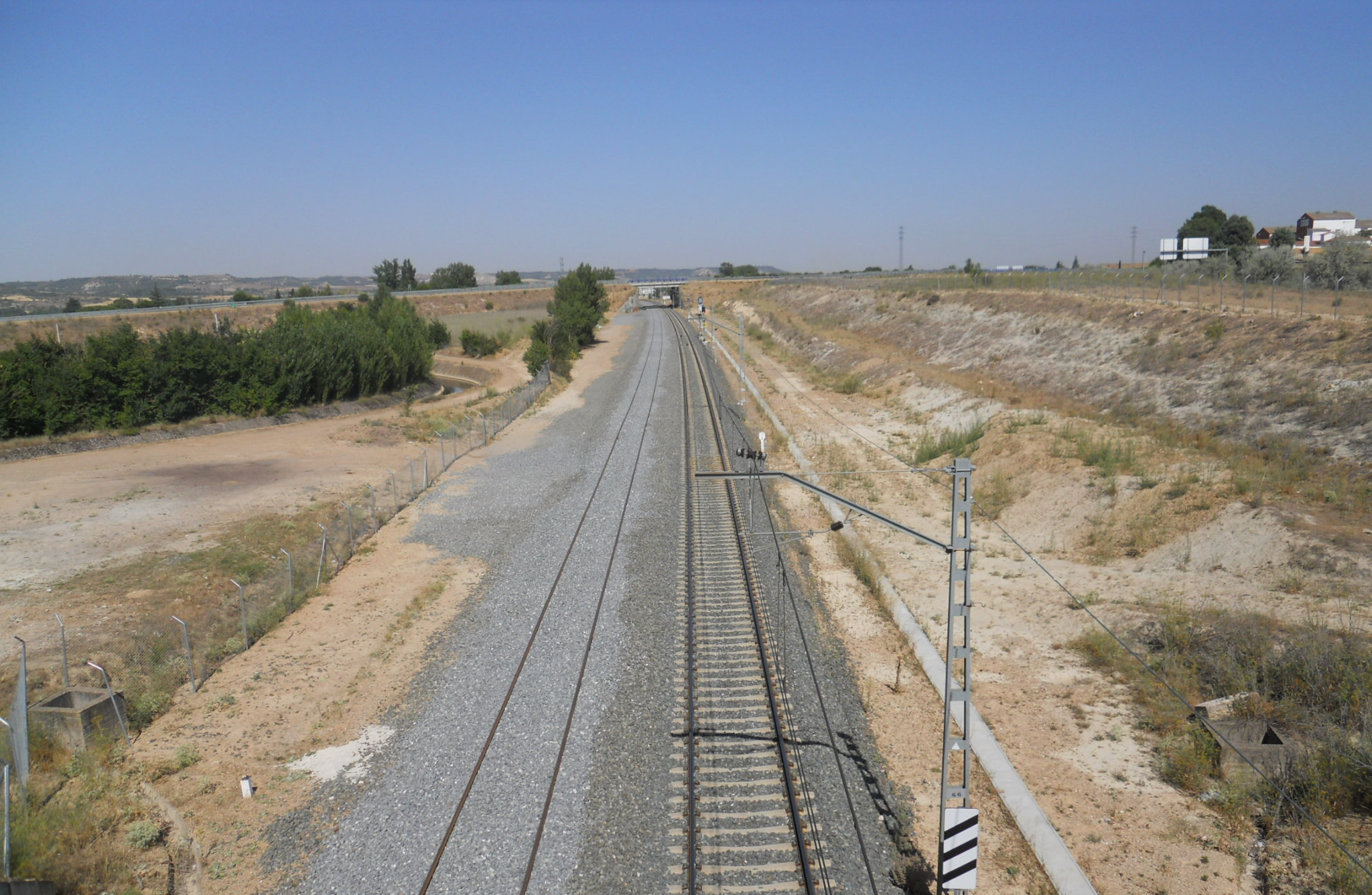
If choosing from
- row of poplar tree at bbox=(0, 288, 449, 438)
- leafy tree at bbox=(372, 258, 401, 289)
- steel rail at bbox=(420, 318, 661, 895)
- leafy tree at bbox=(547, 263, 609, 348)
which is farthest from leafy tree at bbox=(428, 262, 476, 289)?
steel rail at bbox=(420, 318, 661, 895)

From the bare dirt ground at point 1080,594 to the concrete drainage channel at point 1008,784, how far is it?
25 centimetres

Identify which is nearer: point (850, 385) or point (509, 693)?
point (509, 693)

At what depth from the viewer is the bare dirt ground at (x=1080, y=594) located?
10.3 meters

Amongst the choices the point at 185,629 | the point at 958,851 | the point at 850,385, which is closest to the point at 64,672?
the point at 185,629

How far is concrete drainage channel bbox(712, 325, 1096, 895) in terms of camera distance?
9.42 m

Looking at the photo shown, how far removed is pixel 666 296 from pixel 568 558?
14568 centimetres

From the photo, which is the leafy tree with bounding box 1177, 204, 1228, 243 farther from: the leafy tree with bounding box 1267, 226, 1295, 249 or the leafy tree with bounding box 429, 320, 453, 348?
the leafy tree with bounding box 429, 320, 453, 348

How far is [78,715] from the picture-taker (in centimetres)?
1226

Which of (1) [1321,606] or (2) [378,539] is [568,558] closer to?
(2) [378,539]

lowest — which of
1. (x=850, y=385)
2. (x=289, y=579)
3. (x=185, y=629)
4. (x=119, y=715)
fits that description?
(x=119, y=715)

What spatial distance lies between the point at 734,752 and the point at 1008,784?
155 inches

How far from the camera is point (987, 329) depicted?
163ft

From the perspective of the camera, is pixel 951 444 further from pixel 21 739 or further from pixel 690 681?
pixel 21 739

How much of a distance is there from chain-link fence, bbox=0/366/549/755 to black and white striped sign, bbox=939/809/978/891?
12.1 metres
